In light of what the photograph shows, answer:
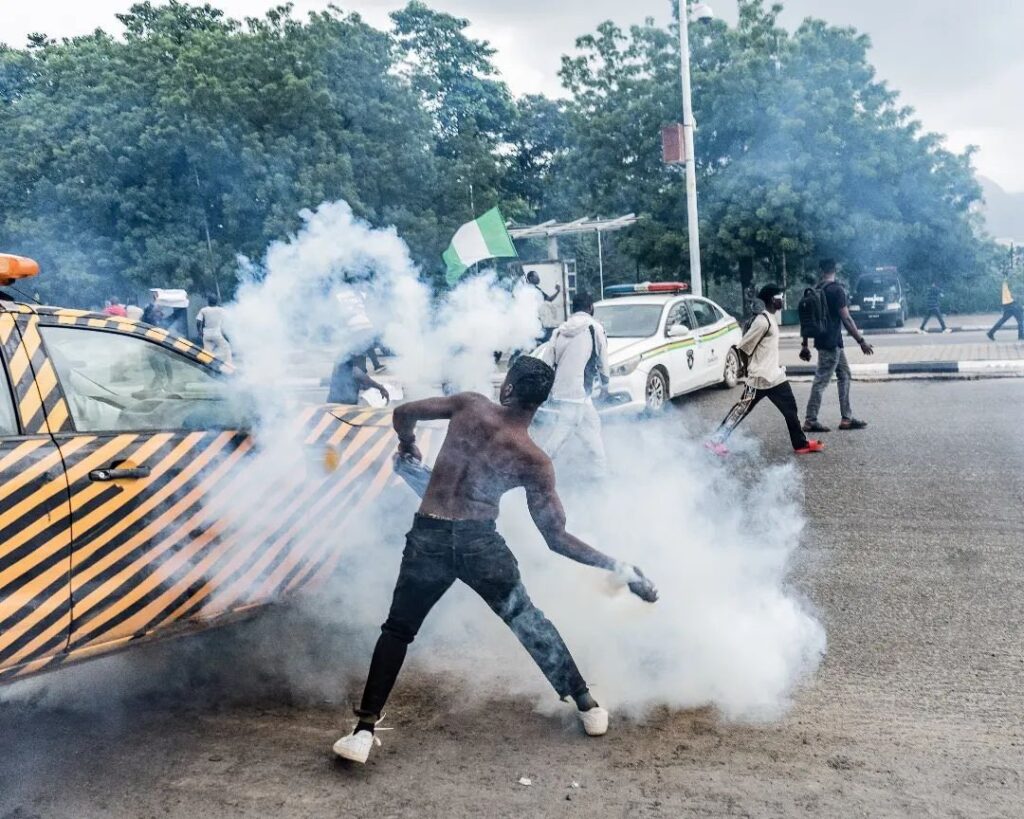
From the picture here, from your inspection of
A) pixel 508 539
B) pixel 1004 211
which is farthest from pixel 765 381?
pixel 1004 211

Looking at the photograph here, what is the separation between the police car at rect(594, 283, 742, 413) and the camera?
34.9 feet

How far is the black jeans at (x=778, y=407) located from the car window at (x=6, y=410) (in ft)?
21.2

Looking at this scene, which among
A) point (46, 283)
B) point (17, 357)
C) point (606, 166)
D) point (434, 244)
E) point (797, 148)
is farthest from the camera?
point (606, 166)

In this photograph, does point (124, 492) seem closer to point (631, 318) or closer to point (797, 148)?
point (631, 318)

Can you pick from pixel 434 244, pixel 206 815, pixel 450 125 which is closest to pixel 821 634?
pixel 206 815

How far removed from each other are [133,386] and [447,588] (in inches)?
78.5

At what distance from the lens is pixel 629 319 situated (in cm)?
1195

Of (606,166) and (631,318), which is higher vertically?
(606,166)

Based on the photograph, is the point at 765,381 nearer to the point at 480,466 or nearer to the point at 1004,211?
the point at 480,466

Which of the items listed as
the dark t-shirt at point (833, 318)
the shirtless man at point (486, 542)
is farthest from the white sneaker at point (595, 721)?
the dark t-shirt at point (833, 318)

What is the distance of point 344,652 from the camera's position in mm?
4512

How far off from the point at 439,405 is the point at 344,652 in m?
1.49

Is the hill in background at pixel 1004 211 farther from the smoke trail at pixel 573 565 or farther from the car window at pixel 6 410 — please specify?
the car window at pixel 6 410

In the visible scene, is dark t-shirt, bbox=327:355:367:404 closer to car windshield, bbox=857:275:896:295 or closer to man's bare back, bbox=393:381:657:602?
man's bare back, bbox=393:381:657:602
